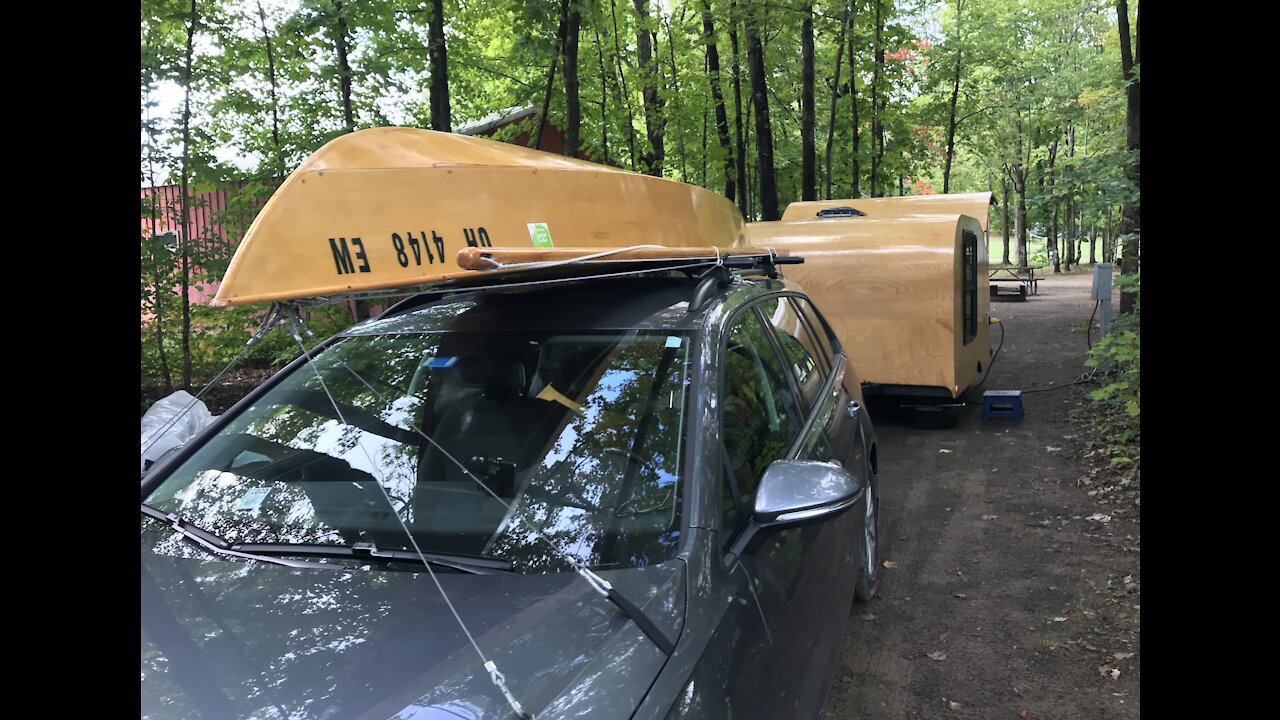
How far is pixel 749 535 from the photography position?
2215 mm

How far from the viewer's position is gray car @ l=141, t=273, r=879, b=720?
1.68 metres

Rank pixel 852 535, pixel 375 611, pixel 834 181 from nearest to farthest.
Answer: pixel 375 611 → pixel 852 535 → pixel 834 181

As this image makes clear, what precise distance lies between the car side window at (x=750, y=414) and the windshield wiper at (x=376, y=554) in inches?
24.6

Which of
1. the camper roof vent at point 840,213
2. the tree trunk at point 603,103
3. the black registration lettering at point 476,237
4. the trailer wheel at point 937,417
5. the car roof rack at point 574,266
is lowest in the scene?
the trailer wheel at point 937,417

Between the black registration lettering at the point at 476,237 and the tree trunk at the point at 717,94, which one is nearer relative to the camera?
the black registration lettering at the point at 476,237

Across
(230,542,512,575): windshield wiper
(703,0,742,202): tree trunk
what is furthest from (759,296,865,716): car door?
(703,0,742,202): tree trunk

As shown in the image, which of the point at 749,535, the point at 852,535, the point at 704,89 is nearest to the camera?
the point at 749,535

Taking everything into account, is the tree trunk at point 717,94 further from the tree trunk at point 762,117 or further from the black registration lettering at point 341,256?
the black registration lettering at point 341,256

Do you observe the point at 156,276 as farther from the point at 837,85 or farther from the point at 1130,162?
the point at 837,85

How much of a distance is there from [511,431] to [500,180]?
0.92 m

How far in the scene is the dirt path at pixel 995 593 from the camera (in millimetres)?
A: 3516

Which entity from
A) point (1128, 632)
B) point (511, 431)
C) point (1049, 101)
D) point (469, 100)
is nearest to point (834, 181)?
point (469, 100)

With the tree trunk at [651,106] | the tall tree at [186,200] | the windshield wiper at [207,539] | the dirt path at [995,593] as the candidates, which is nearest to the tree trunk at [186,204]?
the tall tree at [186,200]
